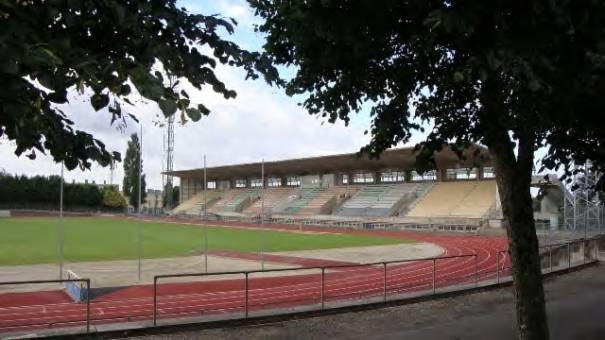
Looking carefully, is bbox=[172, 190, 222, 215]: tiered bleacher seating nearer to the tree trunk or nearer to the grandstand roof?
the grandstand roof

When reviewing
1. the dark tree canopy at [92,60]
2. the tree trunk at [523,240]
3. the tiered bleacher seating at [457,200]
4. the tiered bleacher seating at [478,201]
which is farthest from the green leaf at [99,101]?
the tiered bleacher seating at [478,201]

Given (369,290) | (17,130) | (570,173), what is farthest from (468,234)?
(17,130)

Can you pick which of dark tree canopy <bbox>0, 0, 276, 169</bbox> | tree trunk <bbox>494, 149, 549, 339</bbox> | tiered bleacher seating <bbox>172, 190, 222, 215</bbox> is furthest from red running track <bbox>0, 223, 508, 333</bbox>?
tiered bleacher seating <bbox>172, 190, 222, 215</bbox>

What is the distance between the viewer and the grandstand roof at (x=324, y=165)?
2379 inches

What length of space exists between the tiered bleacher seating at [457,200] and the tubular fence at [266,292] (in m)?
30.7

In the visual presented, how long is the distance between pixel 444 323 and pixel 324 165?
6443cm

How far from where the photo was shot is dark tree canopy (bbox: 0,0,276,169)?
2150mm

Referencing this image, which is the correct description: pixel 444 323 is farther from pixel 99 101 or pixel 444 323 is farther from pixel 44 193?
pixel 44 193

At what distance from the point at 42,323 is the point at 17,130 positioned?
34.0 feet

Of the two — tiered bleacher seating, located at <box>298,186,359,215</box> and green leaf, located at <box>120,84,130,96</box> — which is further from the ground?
green leaf, located at <box>120,84,130,96</box>

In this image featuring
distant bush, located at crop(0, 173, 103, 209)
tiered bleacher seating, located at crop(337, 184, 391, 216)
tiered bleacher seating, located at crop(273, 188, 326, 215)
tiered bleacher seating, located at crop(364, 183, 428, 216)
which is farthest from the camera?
distant bush, located at crop(0, 173, 103, 209)

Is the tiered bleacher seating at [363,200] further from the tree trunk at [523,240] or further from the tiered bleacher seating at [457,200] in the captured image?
the tree trunk at [523,240]

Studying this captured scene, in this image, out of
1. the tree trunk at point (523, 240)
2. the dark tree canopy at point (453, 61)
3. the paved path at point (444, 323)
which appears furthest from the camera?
the paved path at point (444, 323)

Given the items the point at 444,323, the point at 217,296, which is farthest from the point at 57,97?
the point at 217,296
